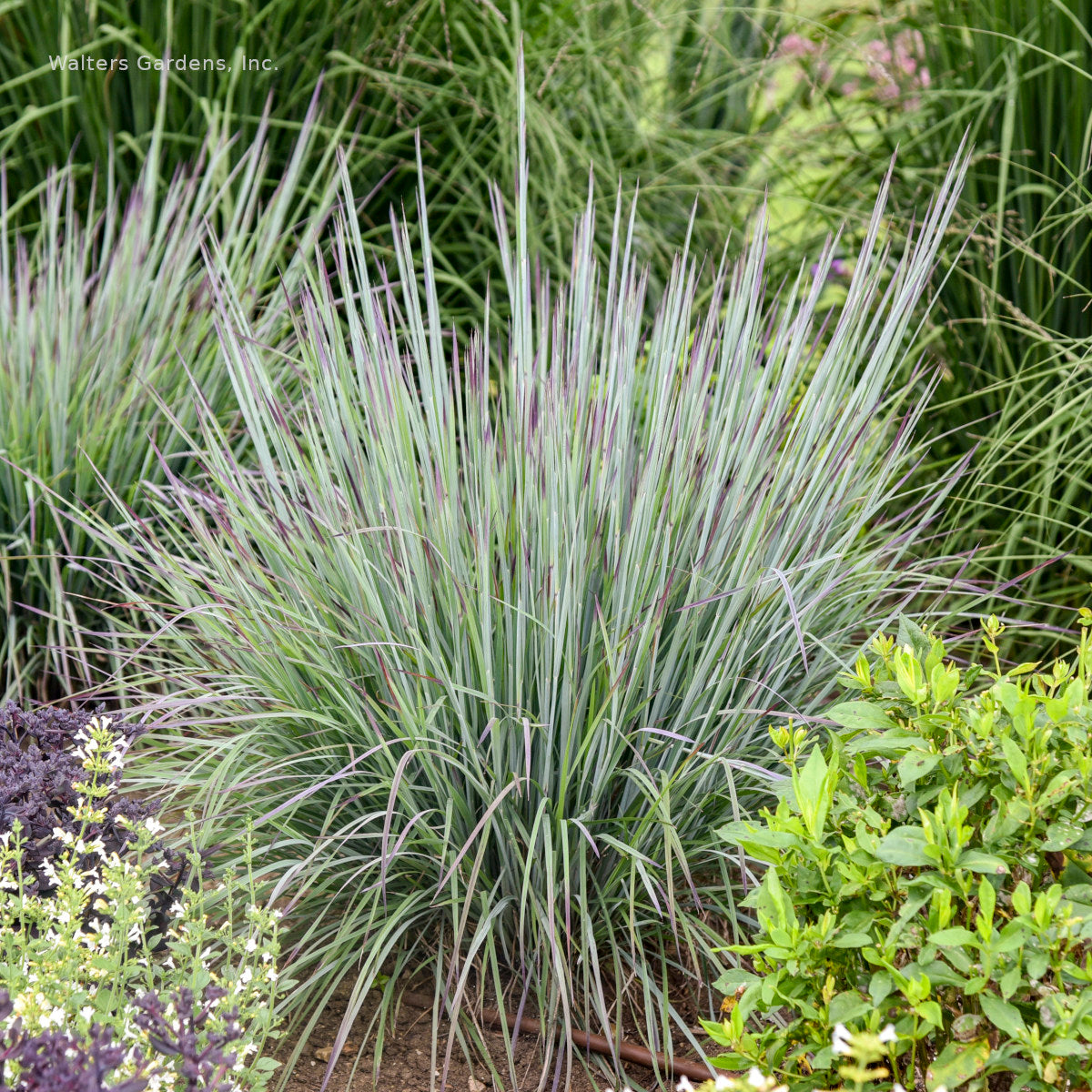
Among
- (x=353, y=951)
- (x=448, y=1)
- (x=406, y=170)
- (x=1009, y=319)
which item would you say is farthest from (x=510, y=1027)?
(x=448, y=1)

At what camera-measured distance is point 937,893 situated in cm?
121

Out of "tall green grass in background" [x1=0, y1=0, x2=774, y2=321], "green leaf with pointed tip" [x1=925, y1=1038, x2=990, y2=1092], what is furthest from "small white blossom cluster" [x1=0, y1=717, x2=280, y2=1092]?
"tall green grass in background" [x1=0, y1=0, x2=774, y2=321]

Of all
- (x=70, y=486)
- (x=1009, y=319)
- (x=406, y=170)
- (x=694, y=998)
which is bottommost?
(x=694, y=998)

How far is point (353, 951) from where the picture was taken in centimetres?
177

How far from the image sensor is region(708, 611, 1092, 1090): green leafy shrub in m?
1.20

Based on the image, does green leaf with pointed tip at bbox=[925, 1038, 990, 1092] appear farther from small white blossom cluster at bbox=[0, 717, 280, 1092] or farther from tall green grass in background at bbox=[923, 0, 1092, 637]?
tall green grass in background at bbox=[923, 0, 1092, 637]

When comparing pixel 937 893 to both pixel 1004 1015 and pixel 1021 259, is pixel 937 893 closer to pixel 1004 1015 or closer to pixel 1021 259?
pixel 1004 1015

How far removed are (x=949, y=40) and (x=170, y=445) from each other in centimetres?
240

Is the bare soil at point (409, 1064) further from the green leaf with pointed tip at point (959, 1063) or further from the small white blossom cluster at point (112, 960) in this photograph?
the green leaf with pointed tip at point (959, 1063)

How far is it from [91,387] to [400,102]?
140cm

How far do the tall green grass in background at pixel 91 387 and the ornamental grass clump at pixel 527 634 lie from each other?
46 centimetres

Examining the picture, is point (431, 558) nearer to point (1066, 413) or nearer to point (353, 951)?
point (353, 951)

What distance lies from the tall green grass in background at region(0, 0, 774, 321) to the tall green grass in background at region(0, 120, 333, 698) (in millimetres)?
452

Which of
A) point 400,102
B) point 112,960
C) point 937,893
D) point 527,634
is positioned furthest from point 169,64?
point 937,893
